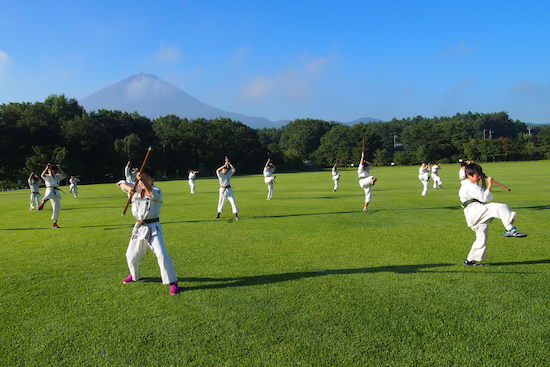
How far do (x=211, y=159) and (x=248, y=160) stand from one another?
38.6 feet

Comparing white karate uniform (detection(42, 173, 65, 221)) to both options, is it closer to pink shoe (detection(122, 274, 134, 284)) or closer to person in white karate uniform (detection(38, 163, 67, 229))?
person in white karate uniform (detection(38, 163, 67, 229))

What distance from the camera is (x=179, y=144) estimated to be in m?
87.9

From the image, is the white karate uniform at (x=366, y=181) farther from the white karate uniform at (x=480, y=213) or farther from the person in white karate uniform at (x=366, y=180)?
the white karate uniform at (x=480, y=213)

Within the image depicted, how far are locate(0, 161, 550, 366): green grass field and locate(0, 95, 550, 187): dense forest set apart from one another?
6280cm

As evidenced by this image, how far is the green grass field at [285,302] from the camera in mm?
5078

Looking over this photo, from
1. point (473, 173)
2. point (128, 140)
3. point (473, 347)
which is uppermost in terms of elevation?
point (128, 140)

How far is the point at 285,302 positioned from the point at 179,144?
85.0 metres

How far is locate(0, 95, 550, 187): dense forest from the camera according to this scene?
218 ft

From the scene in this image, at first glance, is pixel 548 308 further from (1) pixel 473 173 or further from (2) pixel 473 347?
(1) pixel 473 173

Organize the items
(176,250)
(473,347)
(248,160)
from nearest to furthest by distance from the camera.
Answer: (473,347) → (176,250) → (248,160)

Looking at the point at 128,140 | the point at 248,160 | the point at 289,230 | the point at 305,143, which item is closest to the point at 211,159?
the point at 248,160

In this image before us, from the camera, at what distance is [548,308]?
20.4 feet

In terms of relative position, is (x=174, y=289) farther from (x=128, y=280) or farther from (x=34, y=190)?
(x=34, y=190)

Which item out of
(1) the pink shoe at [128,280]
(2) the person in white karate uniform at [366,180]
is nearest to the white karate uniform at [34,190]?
(1) the pink shoe at [128,280]
